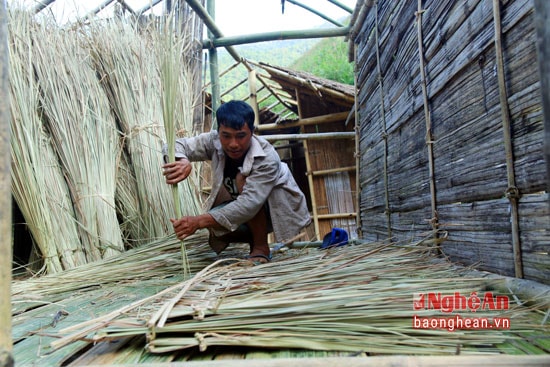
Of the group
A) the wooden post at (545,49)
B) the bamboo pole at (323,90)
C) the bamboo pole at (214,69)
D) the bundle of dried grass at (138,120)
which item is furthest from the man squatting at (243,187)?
the bamboo pole at (323,90)

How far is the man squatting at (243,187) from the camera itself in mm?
1815

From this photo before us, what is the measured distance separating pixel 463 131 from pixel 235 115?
1.00 meters

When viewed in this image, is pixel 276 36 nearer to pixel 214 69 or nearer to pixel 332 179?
pixel 214 69

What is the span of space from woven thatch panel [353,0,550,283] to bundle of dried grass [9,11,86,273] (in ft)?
5.78

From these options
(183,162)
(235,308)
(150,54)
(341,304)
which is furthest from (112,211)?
(341,304)

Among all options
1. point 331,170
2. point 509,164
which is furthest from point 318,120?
point 509,164

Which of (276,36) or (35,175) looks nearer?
(35,175)

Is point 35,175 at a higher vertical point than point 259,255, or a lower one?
higher

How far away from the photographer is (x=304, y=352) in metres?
0.75

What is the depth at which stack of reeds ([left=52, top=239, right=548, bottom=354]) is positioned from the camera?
75 cm

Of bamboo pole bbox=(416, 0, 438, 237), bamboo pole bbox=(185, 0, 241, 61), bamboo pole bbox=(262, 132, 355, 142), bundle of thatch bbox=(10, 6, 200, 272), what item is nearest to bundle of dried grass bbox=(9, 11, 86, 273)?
bundle of thatch bbox=(10, 6, 200, 272)

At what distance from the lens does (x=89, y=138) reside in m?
2.13

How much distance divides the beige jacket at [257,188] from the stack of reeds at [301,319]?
0.73m

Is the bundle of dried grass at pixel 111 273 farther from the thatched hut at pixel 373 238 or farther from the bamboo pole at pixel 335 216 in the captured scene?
the bamboo pole at pixel 335 216
